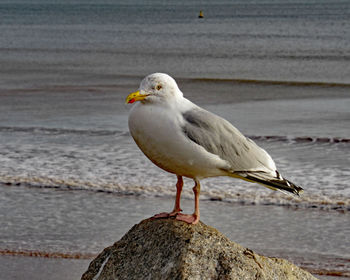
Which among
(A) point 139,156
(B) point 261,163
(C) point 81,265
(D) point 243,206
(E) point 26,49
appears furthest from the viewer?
(E) point 26,49

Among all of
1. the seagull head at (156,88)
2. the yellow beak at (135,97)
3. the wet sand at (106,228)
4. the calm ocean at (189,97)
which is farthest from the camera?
the calm ocean at (189,97)

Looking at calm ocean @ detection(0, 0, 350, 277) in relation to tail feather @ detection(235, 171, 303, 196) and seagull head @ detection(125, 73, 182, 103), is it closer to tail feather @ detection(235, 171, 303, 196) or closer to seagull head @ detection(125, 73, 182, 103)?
tail feather @ detection(235, 171, 303, 196)

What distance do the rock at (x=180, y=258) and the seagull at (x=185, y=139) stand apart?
17 centimetres

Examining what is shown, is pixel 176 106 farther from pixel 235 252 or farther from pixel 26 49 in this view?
→ pixel 26 49

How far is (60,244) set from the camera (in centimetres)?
615

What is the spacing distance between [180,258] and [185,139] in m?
0.66

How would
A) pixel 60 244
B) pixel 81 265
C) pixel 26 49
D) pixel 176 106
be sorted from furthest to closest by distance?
pixel 26 49 → pixel 60 244 → pixel 81 265 → pixel 176 106

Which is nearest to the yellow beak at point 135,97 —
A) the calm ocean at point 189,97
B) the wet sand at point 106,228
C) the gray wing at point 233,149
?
the gray wing at point 233,149

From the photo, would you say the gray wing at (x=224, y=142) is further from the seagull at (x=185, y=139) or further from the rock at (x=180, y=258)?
the rock at (x=180, y=258)

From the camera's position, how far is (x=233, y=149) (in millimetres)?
4078

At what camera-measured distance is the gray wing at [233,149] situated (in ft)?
13.0

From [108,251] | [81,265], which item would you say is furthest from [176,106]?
[81,265]

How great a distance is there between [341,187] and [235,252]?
4.49 meters

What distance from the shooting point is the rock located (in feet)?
12.6
